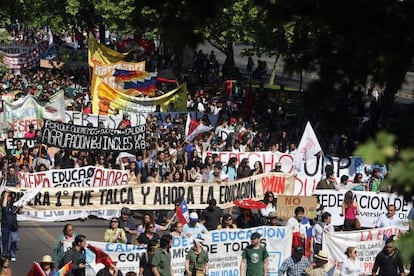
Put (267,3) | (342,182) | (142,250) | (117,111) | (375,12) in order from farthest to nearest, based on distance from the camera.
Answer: (117,111), (342,182), (142,250), (267,3), (375,12)

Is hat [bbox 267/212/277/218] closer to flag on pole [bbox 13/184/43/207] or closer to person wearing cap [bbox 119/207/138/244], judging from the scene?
person wearing cap [bbox 119/207/138/244]

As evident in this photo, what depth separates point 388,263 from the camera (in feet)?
49.0

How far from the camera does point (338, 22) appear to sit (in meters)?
5.74

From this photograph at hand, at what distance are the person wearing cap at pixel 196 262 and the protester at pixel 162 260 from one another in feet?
1.53

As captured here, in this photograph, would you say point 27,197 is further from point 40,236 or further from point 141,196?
point 141,196

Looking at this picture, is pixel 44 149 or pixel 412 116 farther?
pixel 44 149

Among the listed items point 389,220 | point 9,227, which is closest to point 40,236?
point 9,227

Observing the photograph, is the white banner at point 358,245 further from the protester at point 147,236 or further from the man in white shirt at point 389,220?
the protester at point 147,236

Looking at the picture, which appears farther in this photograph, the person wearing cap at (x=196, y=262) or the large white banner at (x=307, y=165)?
the large white banner at (x=307, y=165)

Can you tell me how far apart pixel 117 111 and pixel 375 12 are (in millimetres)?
23145

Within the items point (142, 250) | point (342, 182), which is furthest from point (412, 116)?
point (342, 182)

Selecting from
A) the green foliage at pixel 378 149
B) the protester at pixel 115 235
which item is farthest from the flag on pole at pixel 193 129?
the green foliage at pixel 378 149

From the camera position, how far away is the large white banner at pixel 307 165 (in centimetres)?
2033

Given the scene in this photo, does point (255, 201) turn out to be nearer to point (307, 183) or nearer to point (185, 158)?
point (307, 183)
